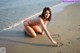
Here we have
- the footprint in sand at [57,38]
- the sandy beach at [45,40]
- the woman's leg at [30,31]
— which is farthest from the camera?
the woman's leg at [30,31]

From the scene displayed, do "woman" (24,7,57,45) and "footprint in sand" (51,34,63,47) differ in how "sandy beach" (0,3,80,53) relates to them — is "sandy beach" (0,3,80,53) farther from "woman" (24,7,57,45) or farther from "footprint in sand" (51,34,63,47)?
"woman" (24,7,57,45)

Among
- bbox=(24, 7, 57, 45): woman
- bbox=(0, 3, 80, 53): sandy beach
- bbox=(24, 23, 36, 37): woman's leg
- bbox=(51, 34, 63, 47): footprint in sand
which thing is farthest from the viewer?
bbox=(24, 23, 36, 37): woman's leg

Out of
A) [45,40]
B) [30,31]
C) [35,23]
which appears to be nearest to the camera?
[45,40]

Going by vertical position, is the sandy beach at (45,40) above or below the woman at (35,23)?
below

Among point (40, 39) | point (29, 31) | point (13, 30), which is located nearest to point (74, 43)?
point (40, 39)

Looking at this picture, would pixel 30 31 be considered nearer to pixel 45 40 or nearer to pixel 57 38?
pixel 45 40

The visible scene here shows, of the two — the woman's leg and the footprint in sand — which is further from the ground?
the woman's leg

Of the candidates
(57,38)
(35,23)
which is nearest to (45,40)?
(57,38)

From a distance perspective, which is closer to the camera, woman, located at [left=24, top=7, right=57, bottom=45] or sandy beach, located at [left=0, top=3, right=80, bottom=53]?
sandy beach, located at [left=0, top=3, right=80, bottom=53]

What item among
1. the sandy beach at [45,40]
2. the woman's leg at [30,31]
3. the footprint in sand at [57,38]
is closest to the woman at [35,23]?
the woman's leg at [30,31]

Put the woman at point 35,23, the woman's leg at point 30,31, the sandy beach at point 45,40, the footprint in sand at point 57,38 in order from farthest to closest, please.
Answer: the woman's leg at point 30,31, the woman at point 35,23, the footprint in sand at point 57,38, the sandy beach at point 45,40

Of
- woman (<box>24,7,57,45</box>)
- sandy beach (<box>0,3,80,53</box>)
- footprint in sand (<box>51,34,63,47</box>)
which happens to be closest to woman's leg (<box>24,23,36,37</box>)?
woman (<box>24,7,57,45</box>)

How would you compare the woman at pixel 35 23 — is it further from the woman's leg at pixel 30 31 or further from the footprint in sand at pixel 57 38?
the footprint in sand at pixel 57 38

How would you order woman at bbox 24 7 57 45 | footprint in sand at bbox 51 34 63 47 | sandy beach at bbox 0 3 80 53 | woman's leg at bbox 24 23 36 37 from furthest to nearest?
1. woman's leg at bbox 24 23 36 37
2. woman at bbox 24 7 57 45
3. footprint in sand at bbox 51 34 63 47
4. sandy beach at bbox 0 3 80 53
